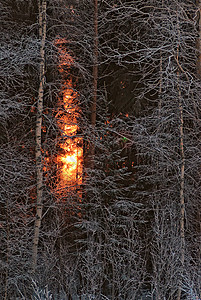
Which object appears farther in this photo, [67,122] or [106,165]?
[106,165]

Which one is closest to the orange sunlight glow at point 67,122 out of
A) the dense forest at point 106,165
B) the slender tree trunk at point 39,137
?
the dense forest at point 106,165

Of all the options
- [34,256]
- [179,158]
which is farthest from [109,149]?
[34,256]

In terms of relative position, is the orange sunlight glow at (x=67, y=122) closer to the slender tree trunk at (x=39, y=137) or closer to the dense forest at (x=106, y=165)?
the dense forest at (x=106, y=165)

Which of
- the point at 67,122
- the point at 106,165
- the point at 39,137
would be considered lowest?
the point at 106,165

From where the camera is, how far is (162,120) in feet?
30.2

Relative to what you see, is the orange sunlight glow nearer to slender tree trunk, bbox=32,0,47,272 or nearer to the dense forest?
the dense forest

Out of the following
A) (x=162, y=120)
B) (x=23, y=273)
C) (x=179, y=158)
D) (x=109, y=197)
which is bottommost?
(x=23, y=273)

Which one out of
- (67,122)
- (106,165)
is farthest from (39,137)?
(106,165)

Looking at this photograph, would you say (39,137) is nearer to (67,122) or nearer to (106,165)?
(67,122)

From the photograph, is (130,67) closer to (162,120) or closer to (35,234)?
(162,120)

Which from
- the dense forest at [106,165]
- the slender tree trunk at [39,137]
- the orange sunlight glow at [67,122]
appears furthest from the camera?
the orange sunlight glow at [67,122]

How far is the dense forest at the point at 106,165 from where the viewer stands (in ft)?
28.5

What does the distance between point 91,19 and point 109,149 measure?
195 inches

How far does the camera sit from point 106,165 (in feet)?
37.4
